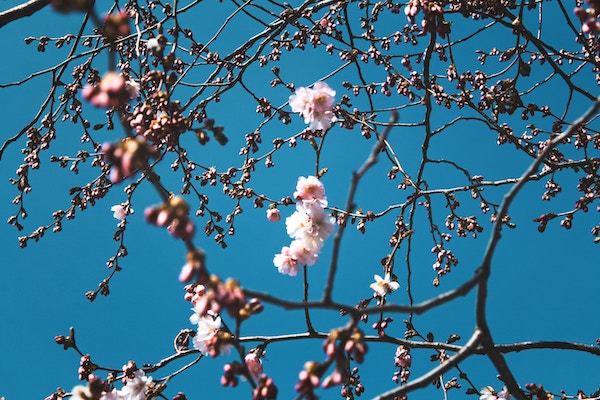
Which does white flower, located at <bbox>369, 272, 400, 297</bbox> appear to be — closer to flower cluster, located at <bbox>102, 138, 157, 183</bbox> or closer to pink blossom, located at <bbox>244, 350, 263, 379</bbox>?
pink blossom, located at <bbox>244, 350, 263, 379</bbox>

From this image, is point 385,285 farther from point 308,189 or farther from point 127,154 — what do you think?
point 127,154

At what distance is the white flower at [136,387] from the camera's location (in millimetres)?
2697

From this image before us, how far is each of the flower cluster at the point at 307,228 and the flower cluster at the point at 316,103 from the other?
0.52 m

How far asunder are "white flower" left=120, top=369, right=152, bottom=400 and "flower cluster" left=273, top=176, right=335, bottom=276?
2.96 ft

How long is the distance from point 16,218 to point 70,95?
96cm

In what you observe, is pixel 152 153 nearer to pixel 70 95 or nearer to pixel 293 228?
pixel 293 228

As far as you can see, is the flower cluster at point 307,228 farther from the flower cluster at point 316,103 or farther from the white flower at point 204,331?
the flower cluster at point 316,103

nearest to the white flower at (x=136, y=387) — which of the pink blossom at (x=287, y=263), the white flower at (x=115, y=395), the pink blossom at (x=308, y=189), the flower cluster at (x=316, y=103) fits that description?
the white flower at (x=115, y=395)

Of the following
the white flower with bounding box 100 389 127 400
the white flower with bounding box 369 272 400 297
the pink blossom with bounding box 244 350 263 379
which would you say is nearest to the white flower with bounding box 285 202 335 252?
the pink blossom with bounding box 244 350 263 379

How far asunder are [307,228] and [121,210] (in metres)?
1.97

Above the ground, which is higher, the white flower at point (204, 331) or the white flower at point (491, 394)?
the white flower at point (204, 331)

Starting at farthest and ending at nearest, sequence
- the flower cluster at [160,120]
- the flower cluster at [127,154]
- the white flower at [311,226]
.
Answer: the white flower at [311,226] → the flower cluster at [160,120] → the flower cluster at [127,154]

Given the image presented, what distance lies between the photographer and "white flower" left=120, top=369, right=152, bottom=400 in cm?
270

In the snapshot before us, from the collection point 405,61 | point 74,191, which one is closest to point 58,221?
point 74,191
